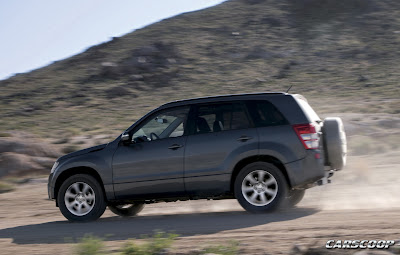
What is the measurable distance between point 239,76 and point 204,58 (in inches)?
213

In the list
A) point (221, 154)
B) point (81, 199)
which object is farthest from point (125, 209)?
point (221, 154)

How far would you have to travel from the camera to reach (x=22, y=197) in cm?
1355

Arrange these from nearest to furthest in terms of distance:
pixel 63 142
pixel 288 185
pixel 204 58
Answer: pixel 288 185 → pixel 63 142 → pixel 204 58

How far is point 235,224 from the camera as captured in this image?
7473 mm

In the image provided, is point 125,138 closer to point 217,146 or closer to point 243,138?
point 217,146

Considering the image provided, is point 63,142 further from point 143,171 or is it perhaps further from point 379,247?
point 379,247

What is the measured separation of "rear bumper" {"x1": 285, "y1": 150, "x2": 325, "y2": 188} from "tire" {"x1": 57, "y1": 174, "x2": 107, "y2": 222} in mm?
2761

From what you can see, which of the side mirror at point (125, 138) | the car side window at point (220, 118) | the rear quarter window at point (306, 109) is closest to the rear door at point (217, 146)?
the car side window at point (220, 118)

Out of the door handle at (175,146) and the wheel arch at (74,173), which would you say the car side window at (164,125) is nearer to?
the door handle at (175,146)

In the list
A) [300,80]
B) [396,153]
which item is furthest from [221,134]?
[300,80]

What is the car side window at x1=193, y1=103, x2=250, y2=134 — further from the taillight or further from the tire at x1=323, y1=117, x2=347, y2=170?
the tire at x1=323, y1=117, x2=347, y2=170

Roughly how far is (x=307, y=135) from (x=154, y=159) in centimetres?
211

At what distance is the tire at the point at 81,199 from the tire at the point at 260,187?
6.82 ft

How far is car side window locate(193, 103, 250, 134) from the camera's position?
26.7 ft
